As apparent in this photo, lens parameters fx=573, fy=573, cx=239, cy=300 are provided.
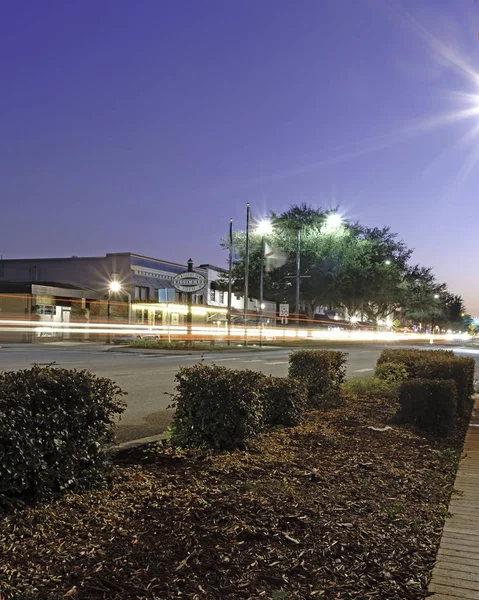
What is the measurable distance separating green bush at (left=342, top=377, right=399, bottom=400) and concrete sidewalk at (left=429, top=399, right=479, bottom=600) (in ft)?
15.6

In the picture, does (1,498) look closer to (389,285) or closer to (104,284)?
(104,284)

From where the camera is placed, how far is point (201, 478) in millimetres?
4672

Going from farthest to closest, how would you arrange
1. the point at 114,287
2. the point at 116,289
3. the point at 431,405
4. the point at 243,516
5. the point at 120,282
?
the point at 120,282
the point at 116,289
the point at 114,287
the point at 431,405
the point at 243,516

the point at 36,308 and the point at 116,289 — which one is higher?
the point at 116,289

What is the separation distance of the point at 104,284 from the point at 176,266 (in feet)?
28.8

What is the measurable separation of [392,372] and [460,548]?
8.16 m

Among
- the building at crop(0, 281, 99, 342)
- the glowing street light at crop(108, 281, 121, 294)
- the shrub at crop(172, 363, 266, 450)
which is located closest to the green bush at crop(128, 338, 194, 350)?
the building at crop(0, 281, 99, 342)

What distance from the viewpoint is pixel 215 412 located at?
5.70 m

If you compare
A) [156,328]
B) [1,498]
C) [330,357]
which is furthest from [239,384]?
[156,328]

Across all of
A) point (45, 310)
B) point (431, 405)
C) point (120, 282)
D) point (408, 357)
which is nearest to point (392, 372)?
point (408, 357)

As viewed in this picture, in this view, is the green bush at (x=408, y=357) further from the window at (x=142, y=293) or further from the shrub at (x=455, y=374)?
the window at (x=142, y=293)

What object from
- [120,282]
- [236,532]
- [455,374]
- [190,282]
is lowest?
[236,532]

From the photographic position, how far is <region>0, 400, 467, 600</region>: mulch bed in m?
2.88

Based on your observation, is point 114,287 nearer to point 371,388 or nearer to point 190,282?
point 190,282
